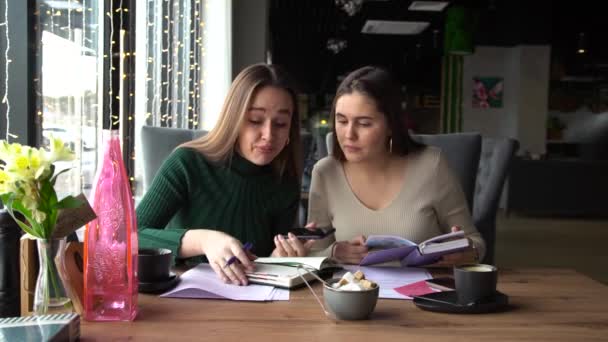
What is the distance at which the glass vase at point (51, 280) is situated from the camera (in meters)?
0.94

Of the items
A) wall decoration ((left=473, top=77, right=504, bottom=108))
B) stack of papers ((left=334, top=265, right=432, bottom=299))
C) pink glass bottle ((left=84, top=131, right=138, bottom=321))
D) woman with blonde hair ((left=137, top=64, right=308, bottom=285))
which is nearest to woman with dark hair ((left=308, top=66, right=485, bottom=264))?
woman with blonde hair ((left=137, top=64, right=308, bottom=285))

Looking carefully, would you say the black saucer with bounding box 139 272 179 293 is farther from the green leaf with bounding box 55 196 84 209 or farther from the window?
the window

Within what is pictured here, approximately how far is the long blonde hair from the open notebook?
416mm

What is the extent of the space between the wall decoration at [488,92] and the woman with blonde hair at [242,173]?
9272 mm

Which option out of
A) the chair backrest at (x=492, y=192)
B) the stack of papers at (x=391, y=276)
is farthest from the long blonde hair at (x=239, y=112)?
the chair backrest at (x=492, y=192)

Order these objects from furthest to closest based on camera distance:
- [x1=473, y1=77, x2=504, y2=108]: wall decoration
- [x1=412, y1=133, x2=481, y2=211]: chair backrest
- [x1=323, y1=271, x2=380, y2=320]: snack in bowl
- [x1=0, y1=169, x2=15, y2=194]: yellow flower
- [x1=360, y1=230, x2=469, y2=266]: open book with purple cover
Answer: [x1=473, y1=77, x2=504, y2=108]: wall decoration < [x1=412, y1=133, x2=481, y2=211]: chair backrest < [x1=360, y1=230, x2=469, y2=266]: open book with purple cover < [x1=323, y1=271, x2=380, y2=320]: snack in bowl < [x1=0, y1=169, x2=15, y2=194]: yellow flower

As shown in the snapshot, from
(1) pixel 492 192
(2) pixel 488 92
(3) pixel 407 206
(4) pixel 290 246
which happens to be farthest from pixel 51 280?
(2) pixel 488 92

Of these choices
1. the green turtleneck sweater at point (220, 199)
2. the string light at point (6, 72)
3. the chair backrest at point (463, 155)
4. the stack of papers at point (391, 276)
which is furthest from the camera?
the chair backrest at point (463, 155)

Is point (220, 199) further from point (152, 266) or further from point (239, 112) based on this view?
point (152, 266)

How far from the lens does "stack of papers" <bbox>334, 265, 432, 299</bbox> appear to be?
1.21 meters

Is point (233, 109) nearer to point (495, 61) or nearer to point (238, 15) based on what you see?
point (238, 15)

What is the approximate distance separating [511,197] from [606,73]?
13.4 ft

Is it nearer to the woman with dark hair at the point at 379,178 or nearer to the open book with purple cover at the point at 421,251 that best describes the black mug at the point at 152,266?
the open book with purple cover at the point at 421,251

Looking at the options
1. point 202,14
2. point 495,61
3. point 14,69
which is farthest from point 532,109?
point 14,69
